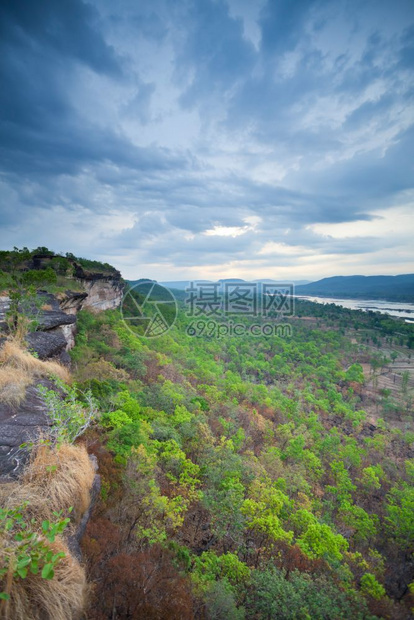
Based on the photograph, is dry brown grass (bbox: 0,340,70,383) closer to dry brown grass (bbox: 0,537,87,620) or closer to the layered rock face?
the layered rock face

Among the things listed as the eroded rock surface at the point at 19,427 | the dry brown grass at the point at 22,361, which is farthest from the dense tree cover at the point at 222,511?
the dry brown grass at the point at 22,361

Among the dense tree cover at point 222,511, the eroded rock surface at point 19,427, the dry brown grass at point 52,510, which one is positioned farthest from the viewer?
the dense tree cover at point 222,511

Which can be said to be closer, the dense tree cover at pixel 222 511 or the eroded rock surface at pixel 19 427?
the eroded rock surface at pixel 19 427

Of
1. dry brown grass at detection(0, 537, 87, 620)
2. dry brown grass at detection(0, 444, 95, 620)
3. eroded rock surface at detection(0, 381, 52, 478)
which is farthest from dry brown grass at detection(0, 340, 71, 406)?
dry brown grass at detection(0, 537, 87, 620)

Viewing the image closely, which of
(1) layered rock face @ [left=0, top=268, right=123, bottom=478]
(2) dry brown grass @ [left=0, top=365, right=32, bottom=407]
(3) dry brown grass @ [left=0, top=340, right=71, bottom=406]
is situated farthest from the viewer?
(3) dry brown grass @ [left=0, top=340, right=71, bottom=406]

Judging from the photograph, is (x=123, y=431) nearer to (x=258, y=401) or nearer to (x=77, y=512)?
(x=77, y=512)

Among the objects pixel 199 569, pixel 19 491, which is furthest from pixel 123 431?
pixel 19 491

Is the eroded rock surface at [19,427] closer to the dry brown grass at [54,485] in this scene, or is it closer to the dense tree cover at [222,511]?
the dry brown grass at [54,485]
